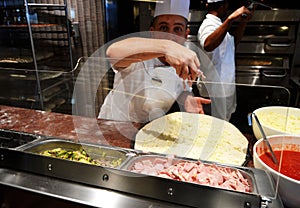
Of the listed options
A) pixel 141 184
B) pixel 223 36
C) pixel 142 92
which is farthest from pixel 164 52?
pixel 141 184

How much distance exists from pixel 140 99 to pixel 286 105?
0.63 m

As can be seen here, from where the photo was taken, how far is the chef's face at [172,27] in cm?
73

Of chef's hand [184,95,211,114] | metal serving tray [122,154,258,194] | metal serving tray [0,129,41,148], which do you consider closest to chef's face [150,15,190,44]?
chef's hand [184,95,211,114]

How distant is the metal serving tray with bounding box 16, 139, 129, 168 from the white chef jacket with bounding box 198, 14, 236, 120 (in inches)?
17.8

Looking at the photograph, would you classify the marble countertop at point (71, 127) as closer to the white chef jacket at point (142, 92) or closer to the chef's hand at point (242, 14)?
the white chef jacket at point (142, 92)

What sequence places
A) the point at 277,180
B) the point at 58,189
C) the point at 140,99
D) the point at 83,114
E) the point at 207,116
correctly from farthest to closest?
the point at 83,114 < the point at 140,99 < the point at 207,116 < the point at 58,189 < the point at 277,180

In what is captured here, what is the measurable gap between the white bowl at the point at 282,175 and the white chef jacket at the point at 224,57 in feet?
0.63

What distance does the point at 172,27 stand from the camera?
749mm

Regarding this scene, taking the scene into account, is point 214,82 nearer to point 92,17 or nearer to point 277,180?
point 277,180

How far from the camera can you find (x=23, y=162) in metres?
0.91

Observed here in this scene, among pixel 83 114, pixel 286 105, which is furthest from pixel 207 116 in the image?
pixel 83 114

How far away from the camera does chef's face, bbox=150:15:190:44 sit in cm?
73

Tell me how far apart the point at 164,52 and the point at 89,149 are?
1.63ft

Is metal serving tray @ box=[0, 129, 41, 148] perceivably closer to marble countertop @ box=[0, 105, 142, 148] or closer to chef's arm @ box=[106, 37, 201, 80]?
marble countertop @ box=[0, 105, 142, 148]
